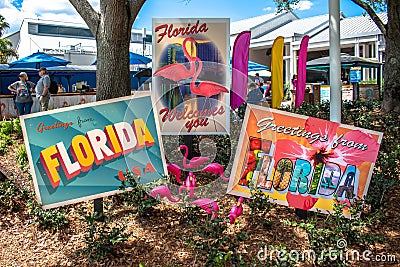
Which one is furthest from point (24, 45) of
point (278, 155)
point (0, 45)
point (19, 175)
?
point (278, 155)

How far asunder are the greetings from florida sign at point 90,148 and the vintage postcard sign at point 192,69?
0.81 m

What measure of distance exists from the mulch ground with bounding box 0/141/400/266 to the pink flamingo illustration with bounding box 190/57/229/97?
1.33 metres

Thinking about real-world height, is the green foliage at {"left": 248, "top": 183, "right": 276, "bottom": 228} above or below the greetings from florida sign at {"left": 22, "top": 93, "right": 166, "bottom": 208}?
below

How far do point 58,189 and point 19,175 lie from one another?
192 centimetres

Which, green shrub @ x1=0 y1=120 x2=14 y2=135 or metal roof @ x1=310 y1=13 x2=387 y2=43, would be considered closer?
green shrub @ x1=0 y1=120 x2=14 y2=135

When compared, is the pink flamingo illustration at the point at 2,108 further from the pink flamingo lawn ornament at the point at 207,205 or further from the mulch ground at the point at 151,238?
the pink flamingo lawn ornament at the point at 207,205

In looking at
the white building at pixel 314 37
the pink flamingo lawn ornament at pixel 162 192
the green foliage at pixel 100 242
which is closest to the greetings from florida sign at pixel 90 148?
the pink flamingo lawn ornament at pixel 162 192

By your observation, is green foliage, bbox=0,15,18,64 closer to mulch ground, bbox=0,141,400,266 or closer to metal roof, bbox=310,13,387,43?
metal roof, bbox=310,13,387,43

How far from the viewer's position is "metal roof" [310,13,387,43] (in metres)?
25.0

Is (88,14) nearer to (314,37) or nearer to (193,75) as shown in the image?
(193,75)

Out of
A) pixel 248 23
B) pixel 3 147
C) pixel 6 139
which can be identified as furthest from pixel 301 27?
pixel 3 147

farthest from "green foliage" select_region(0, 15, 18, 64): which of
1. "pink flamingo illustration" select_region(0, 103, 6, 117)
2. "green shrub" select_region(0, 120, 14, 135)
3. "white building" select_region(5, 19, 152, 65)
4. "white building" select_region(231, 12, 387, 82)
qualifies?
"green shrub" select_region(0, 120, 14, 135)

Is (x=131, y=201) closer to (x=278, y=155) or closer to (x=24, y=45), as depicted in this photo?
(x=278, y=155)

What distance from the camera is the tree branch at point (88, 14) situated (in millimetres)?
6164
